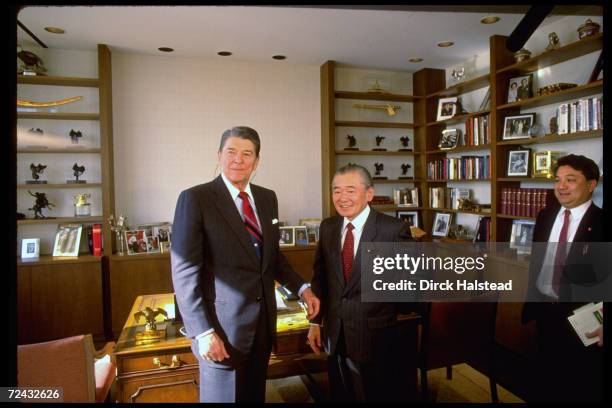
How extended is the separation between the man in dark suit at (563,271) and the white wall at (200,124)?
2.54 meters

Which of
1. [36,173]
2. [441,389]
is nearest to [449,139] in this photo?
[441,389]

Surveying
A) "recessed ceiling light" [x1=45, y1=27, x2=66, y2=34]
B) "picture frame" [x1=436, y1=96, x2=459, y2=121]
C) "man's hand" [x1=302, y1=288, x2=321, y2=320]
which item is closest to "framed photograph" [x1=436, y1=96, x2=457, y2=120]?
"picture frame" [x1=436, y1=96, x2=459, y2=121]

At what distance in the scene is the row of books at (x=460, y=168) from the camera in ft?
12.4

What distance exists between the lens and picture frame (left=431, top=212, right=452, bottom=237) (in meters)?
4.30

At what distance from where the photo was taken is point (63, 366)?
142 cm

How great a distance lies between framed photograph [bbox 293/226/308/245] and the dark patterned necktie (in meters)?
2.63

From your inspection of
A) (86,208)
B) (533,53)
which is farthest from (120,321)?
(533,53)

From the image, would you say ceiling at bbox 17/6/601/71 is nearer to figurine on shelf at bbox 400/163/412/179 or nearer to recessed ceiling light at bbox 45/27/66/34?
recessed ceiling light at bbox 45/27/66/34

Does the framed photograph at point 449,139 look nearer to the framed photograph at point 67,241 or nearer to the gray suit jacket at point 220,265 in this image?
the gray suit jacket at point 220,265

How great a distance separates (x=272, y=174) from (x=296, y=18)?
174 centimetres

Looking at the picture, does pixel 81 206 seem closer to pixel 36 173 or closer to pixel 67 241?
pixel 67 241

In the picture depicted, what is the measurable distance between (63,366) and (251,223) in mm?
866

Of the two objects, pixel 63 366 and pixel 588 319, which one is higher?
pixel 588 319
